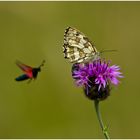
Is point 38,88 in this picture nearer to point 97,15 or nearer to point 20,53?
point 20,53

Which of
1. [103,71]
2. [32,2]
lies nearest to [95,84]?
[103,71]

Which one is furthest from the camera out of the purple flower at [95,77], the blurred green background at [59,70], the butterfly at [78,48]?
the blurred green background at [59,70]

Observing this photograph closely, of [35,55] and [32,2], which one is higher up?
[32,2]

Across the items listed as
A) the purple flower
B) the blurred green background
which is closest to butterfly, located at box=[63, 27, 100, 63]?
the purple flower

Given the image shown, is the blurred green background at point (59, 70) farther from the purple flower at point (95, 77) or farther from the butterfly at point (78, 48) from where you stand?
the butterfly at point (78, 48)

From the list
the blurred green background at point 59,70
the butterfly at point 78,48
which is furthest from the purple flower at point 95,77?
the blurred green background at point 59,70

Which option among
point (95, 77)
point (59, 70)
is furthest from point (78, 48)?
point (59, 70)

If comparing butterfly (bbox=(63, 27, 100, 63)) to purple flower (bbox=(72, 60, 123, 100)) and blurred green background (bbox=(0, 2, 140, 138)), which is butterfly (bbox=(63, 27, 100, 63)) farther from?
blurred green background (bbox=(0, 2, 140, 138))
